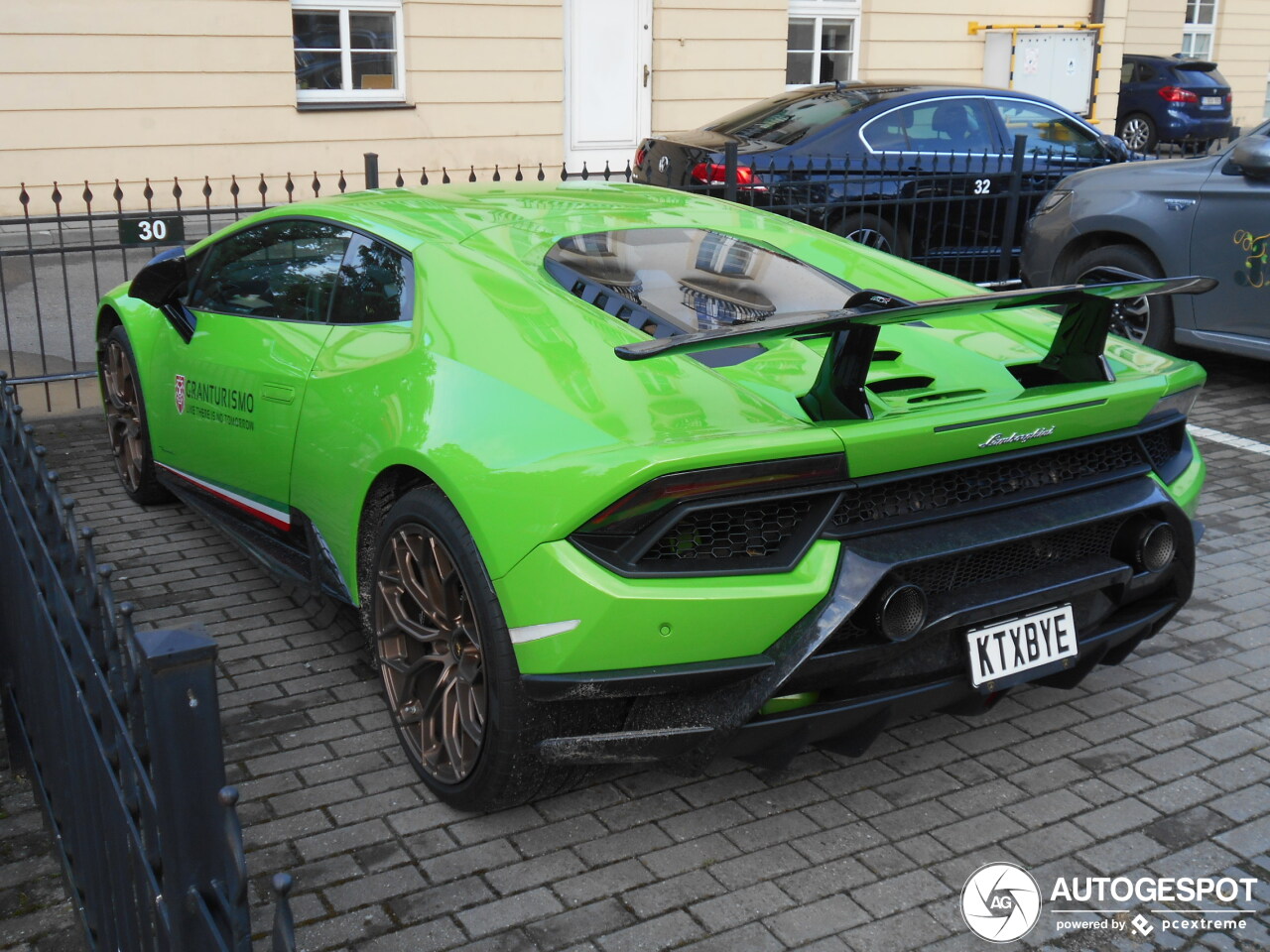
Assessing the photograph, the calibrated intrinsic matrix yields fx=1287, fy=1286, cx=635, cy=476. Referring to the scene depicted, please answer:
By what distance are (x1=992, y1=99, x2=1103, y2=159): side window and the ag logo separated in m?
8.20

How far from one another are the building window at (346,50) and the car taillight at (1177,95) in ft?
48.2

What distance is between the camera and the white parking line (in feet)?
21.2

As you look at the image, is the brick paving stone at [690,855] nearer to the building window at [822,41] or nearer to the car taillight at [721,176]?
the car taillight at [721,176]

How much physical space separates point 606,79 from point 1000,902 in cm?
1255

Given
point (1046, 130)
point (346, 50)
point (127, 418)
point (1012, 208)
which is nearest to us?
point (127, 418)

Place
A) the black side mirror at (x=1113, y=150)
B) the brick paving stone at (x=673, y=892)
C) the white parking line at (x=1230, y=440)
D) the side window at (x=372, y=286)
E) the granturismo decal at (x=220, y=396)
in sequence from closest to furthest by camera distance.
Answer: the brick paving stone at (x=673, y=892) → the side window at (x=372, y=286) → the granturismo decal at (x=220, y=396) → the white parking line at (x=1230, y=440) → the black side mirror at (x=1113, y=150)

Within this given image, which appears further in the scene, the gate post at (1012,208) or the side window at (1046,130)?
the side window at (1046,130)

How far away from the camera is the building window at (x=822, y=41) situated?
16.0 metres

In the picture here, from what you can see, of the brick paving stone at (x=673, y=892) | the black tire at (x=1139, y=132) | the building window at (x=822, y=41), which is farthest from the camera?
the black tire at (x=1139, y=132)

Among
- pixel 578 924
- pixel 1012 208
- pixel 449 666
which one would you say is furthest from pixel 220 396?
pixel 1012 208

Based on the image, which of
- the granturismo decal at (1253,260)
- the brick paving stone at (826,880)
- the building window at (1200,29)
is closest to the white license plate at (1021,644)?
the brick paving stone at (826,880)

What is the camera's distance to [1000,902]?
9.48ft

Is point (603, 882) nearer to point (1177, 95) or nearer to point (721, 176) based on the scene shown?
point (721, 176)
